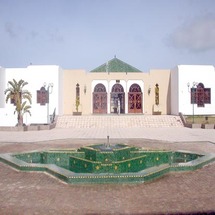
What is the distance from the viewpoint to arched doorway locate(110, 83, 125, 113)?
29.7 m

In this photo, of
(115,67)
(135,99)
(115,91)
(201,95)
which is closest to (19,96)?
(115,91)

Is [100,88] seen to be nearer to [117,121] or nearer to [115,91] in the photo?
[115,91]

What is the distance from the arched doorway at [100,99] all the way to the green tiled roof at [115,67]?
360cm

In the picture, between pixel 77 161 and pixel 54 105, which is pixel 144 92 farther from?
pixel 77 161

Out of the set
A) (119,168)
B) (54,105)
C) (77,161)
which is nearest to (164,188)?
(119,168)

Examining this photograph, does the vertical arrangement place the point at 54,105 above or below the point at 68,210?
above

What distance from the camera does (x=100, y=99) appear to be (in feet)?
97.2

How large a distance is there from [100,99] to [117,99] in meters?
1.78

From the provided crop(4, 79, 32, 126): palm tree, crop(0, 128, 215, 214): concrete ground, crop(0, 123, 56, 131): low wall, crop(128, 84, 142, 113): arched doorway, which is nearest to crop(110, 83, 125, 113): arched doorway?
crop(128, 84, 142, 113): arched doorway

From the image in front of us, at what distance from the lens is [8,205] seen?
577 cm

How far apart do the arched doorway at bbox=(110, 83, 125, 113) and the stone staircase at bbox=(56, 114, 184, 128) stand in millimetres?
4207

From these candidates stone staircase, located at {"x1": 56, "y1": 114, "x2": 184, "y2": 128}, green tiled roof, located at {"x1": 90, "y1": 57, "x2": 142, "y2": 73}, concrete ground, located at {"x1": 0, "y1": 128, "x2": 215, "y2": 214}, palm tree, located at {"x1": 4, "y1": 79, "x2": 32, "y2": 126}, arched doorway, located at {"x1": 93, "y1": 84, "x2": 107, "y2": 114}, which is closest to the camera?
concrete ground, located at {"x1": 0, "y1": 128, "x2": 215, "y2": 214}

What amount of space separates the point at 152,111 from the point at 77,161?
2094cm

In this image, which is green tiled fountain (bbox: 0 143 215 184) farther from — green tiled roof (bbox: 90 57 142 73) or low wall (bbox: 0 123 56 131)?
green tiled roof (bbox: 90 57 142 73)
